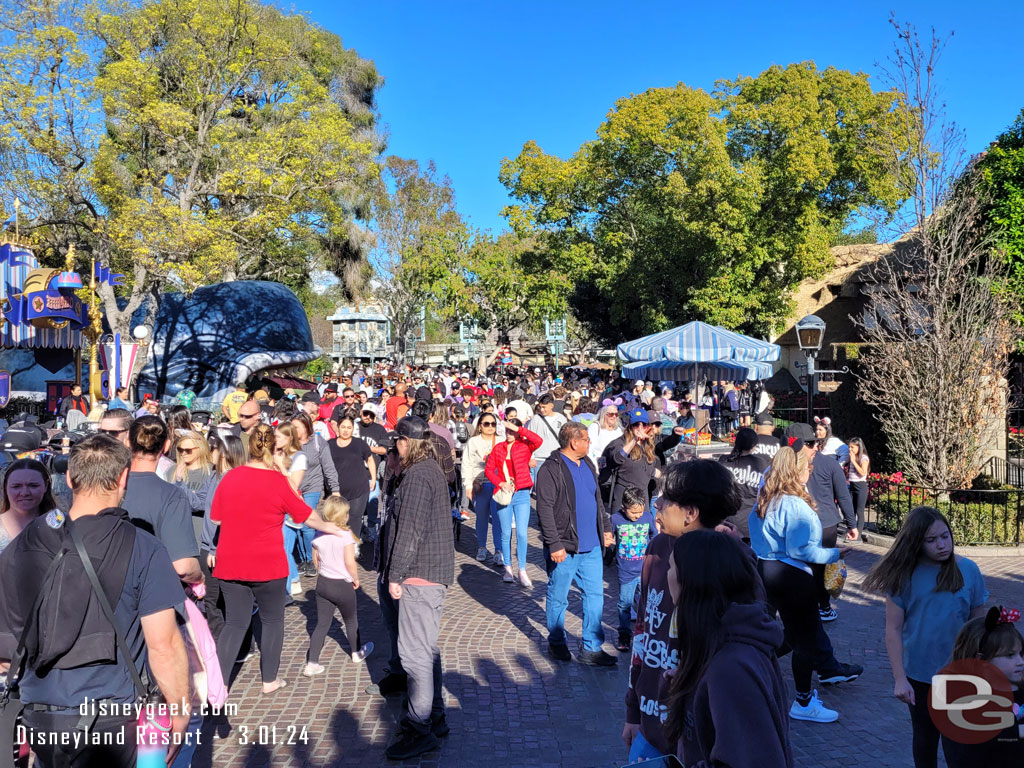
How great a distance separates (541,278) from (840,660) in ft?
102

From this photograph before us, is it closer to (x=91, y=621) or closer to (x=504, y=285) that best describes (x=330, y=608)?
(x=91, y=621)

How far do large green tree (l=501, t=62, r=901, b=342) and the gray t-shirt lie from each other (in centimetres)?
2387

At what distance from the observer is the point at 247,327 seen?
2488 cm

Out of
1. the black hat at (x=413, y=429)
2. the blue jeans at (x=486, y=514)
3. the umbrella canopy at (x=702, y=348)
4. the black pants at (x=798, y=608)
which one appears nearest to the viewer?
the black hat at (x=413, y=429)

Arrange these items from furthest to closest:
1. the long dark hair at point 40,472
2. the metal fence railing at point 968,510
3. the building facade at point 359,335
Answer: the building facade at point 359,335, the metal fence railing at point 968,510, the long dark hair at point 40,472

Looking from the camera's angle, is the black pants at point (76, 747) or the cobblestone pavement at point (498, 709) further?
the cobblestone pavement at point (498, 709)

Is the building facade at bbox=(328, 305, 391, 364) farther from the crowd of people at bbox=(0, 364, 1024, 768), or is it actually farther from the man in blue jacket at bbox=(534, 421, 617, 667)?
the man in blue jacket at bbox=(534, 421, 617, 667)

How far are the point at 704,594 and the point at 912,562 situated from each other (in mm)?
1911

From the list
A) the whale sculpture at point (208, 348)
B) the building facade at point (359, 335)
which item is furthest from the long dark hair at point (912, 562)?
the building facade at point (359, 335)

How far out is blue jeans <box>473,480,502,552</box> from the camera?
836 centimetres

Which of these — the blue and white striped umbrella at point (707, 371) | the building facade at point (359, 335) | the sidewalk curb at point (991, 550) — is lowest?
the sidewalk curb at point (991, 550)

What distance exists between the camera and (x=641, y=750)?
9.45 feet

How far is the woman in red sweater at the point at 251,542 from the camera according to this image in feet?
15.8

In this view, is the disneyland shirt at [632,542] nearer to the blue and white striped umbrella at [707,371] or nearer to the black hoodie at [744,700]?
the black hoodie at [744,700]
